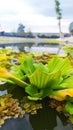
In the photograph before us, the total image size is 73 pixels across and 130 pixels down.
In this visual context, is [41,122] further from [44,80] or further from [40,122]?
[44,80]

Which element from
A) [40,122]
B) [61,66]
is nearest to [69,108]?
[40,122]

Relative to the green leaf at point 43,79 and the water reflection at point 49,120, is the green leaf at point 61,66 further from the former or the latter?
the water reflection at point 49,120

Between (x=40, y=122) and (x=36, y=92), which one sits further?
(x=36, y=92)

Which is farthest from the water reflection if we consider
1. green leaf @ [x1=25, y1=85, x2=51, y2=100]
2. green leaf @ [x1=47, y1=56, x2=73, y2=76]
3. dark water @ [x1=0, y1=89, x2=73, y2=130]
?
green leaf @ [x1=47, y1=56, x2=73, y2=76]

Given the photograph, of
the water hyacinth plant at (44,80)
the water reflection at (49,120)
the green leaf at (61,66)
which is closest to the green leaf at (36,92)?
the water hyacinth plant at (44,80)

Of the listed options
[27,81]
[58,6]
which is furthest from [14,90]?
[58,6]

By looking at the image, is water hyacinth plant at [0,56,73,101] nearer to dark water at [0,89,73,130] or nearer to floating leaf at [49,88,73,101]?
floating leaf at [49,88,73,101]

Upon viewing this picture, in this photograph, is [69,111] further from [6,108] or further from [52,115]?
[6,108]
